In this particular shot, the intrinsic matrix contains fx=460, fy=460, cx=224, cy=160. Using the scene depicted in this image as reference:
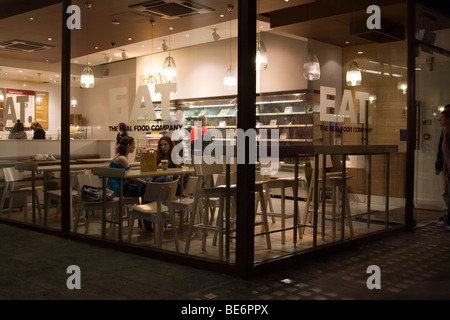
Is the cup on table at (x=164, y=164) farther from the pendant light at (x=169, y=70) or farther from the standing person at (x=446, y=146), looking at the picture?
the standing person at (x=446, y=146)

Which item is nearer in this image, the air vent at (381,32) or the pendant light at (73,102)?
the pendant light at (73,102)

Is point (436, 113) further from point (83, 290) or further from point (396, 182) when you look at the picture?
point (83, 290)

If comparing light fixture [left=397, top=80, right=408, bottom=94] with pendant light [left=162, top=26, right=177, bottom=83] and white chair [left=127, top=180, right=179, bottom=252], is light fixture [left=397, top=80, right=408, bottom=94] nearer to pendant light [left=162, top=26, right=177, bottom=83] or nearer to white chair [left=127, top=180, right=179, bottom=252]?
pendant light [left=162, top=26, right=177, bottom=83]

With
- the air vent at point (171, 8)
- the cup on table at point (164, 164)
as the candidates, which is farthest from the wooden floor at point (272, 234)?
the air vent at point (171, 8)

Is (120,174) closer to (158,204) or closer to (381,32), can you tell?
(158,204)

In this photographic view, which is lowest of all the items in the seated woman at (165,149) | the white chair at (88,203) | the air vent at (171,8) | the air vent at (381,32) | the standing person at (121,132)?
the white chair at (88,203)

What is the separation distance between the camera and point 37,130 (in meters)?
7.53

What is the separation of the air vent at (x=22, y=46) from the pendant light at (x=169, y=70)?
2907 millimetres

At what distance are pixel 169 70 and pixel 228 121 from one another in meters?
1.41

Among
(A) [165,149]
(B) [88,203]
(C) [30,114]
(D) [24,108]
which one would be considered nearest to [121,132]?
(A) [165,149]

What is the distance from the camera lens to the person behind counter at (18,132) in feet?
23.4

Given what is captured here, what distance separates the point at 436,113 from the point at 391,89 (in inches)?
97.9

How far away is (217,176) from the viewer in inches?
186

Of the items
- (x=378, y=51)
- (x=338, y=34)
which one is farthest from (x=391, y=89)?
(x=338, y=34)
